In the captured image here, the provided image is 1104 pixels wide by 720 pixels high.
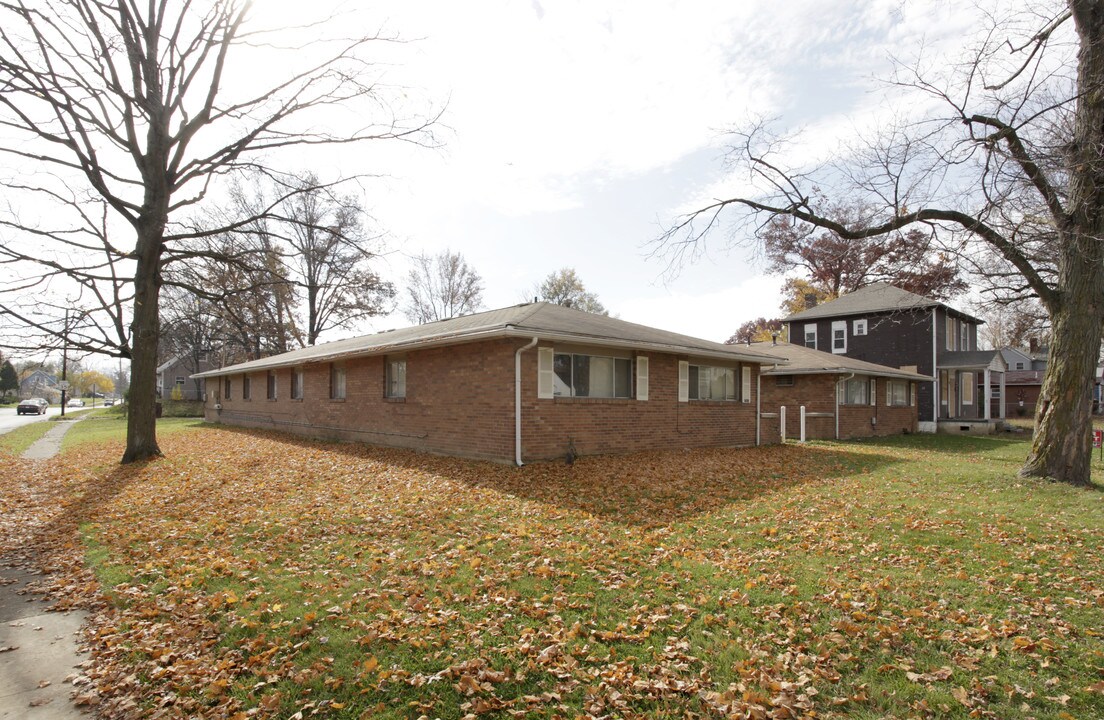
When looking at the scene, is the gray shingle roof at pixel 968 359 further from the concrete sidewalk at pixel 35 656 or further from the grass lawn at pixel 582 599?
the concrete sidewalk at pixel 35 656

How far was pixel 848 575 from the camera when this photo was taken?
17.8 ft

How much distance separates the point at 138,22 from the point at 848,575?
17.0 meters

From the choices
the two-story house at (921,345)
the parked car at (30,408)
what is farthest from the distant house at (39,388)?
the two-story house at (921,345)

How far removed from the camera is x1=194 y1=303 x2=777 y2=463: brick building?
38.6 feet

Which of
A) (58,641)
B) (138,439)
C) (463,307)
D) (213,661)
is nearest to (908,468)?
(213,661)

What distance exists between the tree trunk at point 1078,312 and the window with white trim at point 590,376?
7941 mm

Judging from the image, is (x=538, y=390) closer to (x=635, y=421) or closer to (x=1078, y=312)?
(x=635, y=421)

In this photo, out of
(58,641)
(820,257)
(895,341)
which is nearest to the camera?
(58,641)

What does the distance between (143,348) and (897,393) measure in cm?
2826

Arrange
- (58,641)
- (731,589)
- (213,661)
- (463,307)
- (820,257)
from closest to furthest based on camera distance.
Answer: (213,661) → (58,641) → (731,589) → (820,257) → (463,307)

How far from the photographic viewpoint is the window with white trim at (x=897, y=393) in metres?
25.1

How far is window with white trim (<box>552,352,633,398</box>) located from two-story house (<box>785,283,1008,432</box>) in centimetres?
1792

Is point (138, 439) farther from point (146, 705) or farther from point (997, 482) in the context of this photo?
point (997, 482)

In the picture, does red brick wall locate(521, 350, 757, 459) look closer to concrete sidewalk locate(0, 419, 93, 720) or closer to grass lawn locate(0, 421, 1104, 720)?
grass lawn locate(0, 421, 1104, 720)
